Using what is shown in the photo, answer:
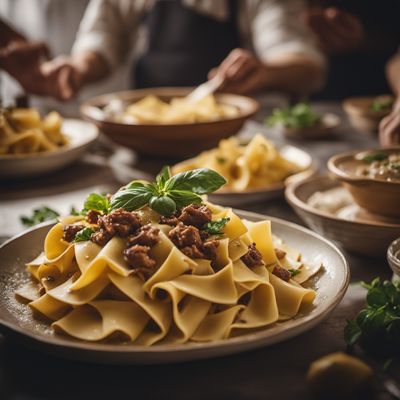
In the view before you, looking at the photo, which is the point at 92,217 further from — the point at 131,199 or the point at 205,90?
the point at 205,90

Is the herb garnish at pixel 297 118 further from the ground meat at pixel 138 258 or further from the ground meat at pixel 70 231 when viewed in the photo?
the ground meat at pixel 138 258

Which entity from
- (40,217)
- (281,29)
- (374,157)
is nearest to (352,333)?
(374,157)

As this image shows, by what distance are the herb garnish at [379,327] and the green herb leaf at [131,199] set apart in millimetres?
555

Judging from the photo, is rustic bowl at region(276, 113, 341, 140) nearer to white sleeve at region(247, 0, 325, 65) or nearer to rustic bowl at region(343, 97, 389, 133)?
rustic bowl at region(343, 97, 389, 133)

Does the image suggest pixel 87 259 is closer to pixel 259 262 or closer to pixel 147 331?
pixel 147 331

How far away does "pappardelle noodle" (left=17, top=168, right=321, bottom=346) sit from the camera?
3.99ft

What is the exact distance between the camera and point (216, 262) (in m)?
1.36

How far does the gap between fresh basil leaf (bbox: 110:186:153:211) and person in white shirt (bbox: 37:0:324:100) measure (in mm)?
2229

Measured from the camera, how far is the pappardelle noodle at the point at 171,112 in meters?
2.85

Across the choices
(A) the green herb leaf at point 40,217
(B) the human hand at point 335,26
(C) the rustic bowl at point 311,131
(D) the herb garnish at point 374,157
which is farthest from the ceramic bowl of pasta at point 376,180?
(B) the human hand at point 335,26

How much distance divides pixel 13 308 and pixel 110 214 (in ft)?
1.02

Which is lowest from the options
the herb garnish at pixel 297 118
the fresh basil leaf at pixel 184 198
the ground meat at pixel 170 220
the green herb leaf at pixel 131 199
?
the herb garnish at pixel 297 118

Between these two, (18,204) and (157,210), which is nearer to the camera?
(157,210)

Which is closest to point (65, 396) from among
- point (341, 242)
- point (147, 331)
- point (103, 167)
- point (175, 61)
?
point (147, 331)
